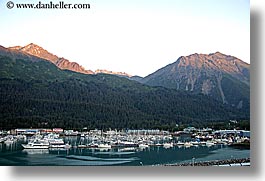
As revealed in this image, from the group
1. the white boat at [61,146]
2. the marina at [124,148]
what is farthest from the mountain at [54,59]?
the white boat at [61,146]

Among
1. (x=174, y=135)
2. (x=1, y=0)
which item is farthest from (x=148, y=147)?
(x=1, y=0)

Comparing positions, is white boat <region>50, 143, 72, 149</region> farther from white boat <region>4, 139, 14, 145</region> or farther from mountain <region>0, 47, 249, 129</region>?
white boat <region>4, 139, 14, 145</region>

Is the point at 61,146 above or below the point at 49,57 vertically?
below

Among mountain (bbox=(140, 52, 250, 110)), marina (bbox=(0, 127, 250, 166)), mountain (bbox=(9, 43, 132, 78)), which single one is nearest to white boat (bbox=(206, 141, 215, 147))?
marina (bbox=(0, 127, 250, 166))

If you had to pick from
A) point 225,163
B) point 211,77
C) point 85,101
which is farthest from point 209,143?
point 85,101

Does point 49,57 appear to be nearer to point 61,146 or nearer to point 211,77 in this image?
point 61,146

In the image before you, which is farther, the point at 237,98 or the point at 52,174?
the point at 237,98

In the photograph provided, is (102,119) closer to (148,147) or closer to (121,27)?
(148,147)
